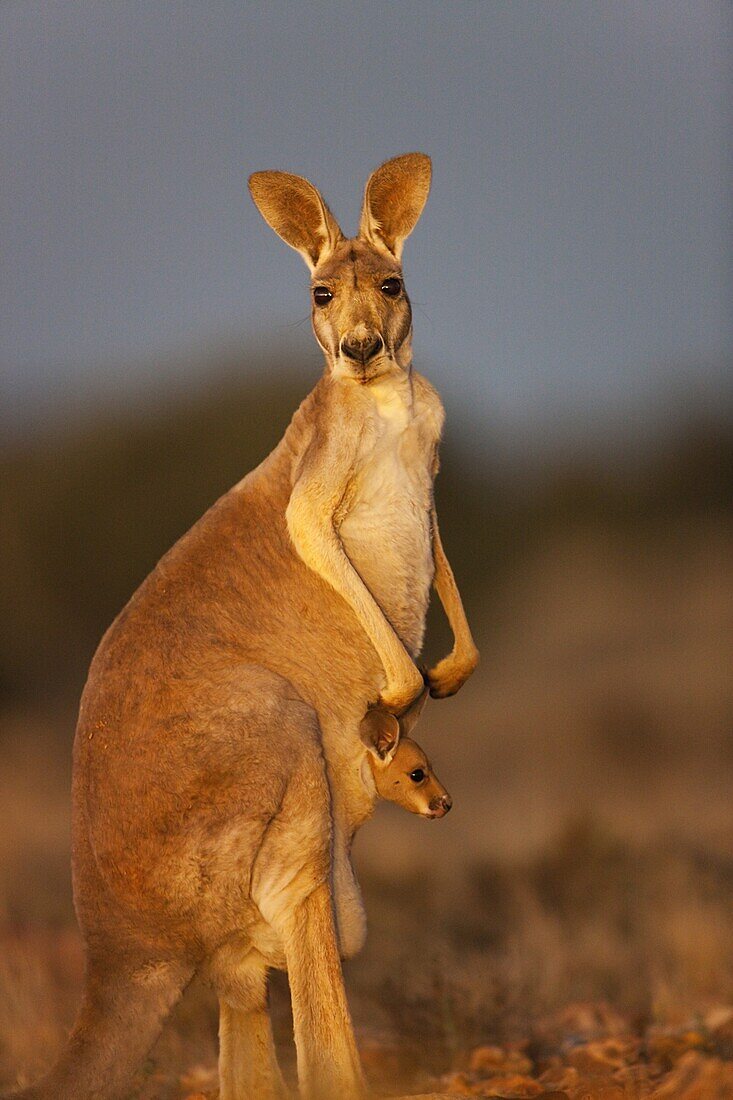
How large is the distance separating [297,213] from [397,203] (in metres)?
0.33

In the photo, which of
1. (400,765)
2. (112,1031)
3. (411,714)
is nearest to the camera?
(112,1031)

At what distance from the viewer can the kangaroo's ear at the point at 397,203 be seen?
5.57 m

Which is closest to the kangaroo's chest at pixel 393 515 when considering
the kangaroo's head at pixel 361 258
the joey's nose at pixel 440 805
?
the kangaroo's head at pixel 361 258

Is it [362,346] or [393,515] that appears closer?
[362,346]

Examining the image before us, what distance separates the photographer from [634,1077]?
6.11 m

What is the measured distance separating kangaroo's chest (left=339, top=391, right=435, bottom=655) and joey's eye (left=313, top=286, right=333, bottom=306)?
37 centimetres

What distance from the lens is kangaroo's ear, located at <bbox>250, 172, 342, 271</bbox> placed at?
18.1 ft

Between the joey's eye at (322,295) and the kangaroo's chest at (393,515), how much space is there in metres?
0.37

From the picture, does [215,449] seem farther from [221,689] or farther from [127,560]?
[221,689]

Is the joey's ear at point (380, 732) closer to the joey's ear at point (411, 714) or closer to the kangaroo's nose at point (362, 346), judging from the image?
the joey's ear at point (411, 714)

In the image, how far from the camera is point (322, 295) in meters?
5.34

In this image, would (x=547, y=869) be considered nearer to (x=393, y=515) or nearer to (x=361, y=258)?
(x=393, y=515)

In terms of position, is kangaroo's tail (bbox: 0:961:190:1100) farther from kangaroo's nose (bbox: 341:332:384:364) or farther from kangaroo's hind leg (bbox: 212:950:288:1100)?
kangaroo's nose (bbox: 341:332:384:364)

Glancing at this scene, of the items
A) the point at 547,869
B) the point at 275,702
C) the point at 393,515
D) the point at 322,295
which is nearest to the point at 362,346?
the point at 322,295
